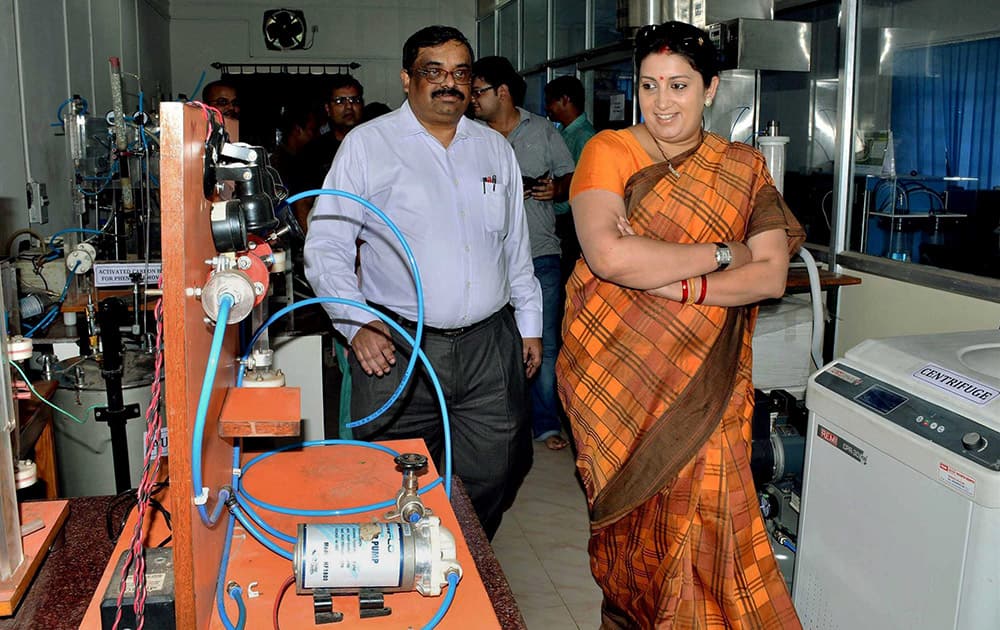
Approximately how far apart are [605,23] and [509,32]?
2448mm

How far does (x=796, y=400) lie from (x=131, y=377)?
6.21ft

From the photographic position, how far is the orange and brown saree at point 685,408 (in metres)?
1.81

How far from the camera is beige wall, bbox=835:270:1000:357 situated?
244cm

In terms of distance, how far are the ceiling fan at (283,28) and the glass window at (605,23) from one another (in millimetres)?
3666

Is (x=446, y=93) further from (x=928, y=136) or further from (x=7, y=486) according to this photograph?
(x=928, y=136)

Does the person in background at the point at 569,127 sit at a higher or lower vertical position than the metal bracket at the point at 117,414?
higher

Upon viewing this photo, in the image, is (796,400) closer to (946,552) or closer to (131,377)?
(946,552)

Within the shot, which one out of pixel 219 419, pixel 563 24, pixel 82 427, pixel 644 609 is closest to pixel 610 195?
pixel 644 609

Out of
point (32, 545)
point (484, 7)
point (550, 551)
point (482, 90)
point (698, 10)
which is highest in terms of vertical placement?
point (484, 7)

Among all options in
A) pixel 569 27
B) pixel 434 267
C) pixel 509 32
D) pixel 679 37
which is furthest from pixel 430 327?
pixel 509 32

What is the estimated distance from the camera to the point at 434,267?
81.6 inches

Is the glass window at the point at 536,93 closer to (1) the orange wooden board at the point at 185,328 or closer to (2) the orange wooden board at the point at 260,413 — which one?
(2) the orange wooden board at the point at 260,413

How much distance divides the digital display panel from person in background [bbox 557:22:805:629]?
280 millimetres

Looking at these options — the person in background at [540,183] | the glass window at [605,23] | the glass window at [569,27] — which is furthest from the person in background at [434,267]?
the glass window at [569,27]
